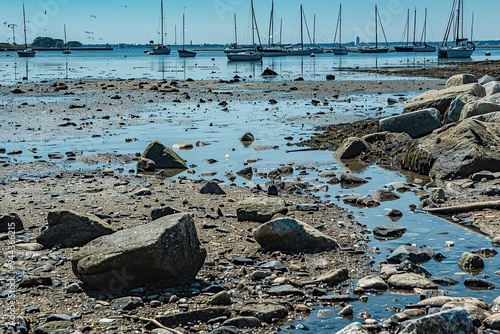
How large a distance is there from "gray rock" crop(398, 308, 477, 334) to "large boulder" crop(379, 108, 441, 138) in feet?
40.2

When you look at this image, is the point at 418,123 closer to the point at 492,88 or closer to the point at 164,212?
the point at 492,88

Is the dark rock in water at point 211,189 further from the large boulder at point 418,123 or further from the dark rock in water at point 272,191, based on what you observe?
the large boulder at point 418,123

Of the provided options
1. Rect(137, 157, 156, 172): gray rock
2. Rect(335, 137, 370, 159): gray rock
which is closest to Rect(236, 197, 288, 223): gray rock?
Rect(137, 157, 156, 172): gray rock

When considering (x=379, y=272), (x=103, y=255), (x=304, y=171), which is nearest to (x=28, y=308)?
(x=103, y=255)

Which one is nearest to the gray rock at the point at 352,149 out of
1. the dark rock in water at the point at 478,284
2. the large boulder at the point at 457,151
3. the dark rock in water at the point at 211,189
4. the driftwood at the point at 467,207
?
the large boulder at the point at 457,151

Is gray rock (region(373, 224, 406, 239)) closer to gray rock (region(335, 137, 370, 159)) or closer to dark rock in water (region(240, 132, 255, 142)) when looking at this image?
gray rock (region(335, 137, 370, 159))

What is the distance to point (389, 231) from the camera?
927cm

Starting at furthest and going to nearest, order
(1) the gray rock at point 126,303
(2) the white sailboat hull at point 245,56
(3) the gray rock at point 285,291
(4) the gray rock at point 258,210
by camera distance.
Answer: (2) the white sailboat hull at point 245,56 < (4) the gray rock at point 258,210 < (3) the gray rock at point 285,291 < (1) the gray rock at point 126,303

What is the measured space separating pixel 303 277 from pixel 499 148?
24.8ft

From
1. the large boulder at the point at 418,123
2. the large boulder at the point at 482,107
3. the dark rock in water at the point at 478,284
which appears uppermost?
the large boulder at the point at 482,107

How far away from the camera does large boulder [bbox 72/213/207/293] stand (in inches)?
266

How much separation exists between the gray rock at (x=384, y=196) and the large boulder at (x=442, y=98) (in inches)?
318

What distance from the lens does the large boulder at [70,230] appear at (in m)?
8.41

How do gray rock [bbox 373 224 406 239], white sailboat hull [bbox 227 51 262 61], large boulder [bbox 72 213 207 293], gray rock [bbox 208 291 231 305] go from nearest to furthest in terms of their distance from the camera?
gray rock [bbox 208 291 231 305]
large boulder [bbox 72 213 207 293]
gray rock [bbox 373 224 406 239]
white sailboat hull [bbox 227 51 262 61]
